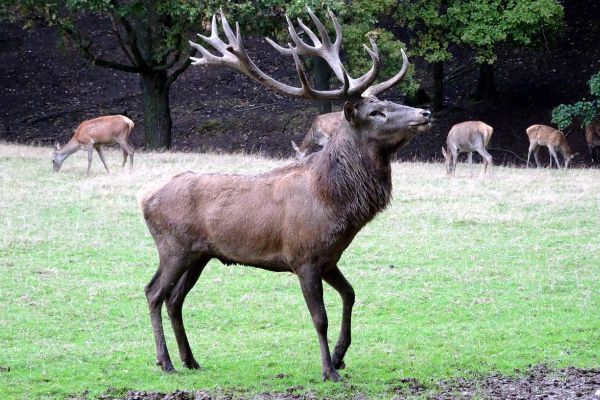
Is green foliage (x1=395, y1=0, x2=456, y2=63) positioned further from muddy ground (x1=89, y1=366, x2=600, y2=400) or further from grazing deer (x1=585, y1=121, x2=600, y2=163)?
muddy ground (x1=89, y1=366, x2=600, y2=400)

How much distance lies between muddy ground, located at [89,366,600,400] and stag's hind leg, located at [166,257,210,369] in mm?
800

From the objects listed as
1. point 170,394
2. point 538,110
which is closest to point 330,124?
point 538,110

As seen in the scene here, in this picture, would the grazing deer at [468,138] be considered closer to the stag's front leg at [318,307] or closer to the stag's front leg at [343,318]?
the stag's front leg at [343,318]

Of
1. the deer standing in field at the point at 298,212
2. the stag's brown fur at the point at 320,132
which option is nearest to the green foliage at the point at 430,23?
the stag's brown fur at the point at 320,132

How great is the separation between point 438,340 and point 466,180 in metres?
11.4

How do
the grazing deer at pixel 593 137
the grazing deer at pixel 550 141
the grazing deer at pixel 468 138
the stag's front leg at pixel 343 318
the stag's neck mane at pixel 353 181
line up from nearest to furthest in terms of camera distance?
the stag's neck mane at pixel 353 181, the stag's front leg at pixel 343 318, the grazing deer at pixel 468 138, the grazing deer at pixel 550 141, the grazing deer at pixel 593 137

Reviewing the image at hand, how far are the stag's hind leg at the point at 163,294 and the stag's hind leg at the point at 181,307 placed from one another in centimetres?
9

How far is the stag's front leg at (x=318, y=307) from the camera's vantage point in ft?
25.0

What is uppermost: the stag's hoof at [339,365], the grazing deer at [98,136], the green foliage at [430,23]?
the green foliage at [430,23]

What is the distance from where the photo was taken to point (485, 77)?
3297 cm

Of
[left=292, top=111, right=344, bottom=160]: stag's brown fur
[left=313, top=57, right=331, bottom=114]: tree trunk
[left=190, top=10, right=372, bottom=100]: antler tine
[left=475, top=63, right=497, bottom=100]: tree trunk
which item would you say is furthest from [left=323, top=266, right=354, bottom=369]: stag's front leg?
[left=475, top=63, right=497, bottom=100]: tree trunk

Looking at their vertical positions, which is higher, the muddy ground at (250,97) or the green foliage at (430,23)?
the green foliage at (430,23)

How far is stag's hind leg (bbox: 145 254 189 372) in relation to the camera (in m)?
8.08

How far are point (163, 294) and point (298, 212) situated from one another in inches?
54.8
